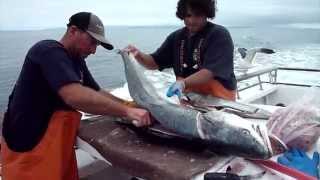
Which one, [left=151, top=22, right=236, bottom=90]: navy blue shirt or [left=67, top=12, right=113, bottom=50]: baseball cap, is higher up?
[left=67, top=12, right=113, bottom=50]: baseball cap

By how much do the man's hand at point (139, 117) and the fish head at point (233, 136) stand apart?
1.09 ft

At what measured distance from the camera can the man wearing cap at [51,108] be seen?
211 centimetres

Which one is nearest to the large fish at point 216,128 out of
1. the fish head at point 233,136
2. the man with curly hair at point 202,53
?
the fish head at point 233,136

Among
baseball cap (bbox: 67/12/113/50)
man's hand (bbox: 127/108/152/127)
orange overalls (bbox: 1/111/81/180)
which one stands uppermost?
baseball cap (bbox: 67/12/113/50)

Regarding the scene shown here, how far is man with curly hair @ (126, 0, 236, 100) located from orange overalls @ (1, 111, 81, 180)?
88cm

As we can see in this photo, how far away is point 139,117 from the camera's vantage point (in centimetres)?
217

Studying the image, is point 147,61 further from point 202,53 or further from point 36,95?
point 36,95

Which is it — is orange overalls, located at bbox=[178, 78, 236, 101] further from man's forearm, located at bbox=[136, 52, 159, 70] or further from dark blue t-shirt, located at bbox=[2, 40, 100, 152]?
dark blue t-shirt, located at bbox=[2, 40, 100, 152]

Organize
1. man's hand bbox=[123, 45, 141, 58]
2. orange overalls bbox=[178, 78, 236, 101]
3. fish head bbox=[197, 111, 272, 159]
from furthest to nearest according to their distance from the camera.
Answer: orange overalls bbox=[178, 78, 236, 101], man's hand bbox=[123, 45, 141, 58], fish head bbox=[197, 111, 272, 159]

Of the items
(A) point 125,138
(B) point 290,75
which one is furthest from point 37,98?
(B) point 290,75

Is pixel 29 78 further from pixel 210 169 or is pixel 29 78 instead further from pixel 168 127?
pixel 210 169

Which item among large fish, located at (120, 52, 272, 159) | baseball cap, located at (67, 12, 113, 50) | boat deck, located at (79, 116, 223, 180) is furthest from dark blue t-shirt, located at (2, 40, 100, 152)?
large fish, located at (120, 52, 272, 159)

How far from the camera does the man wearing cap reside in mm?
2109

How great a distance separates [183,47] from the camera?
3248 mm
